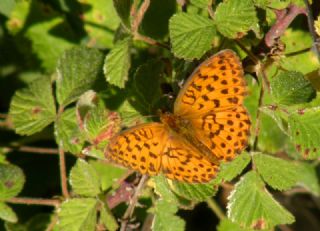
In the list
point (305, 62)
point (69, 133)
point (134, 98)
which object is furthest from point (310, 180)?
point (69, 133)

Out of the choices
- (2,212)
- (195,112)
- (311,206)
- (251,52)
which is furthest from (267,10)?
(311,206)

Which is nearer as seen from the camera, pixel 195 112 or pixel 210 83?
pixel 210 83

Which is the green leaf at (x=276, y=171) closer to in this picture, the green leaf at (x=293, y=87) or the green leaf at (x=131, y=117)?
the green leaf at (x=293, y=87)

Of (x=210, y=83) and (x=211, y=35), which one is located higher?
(x=211, y=35)

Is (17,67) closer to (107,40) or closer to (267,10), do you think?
(107,40)

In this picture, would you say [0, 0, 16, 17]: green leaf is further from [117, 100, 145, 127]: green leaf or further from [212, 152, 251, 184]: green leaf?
[212, 152, 251, 184]: green leaf

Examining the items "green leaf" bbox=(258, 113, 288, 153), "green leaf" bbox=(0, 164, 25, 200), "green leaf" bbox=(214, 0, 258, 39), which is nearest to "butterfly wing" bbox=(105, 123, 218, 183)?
"green leaf" bbox=(214, 0, 258, 39)

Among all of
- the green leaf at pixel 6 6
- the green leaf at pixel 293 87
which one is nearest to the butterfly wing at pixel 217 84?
the green leaf at pixel 293 87
